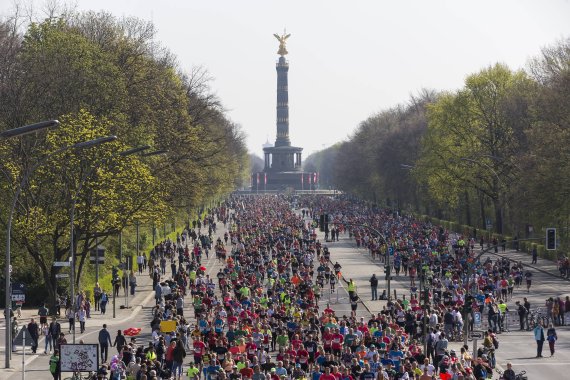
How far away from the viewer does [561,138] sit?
6788 cm

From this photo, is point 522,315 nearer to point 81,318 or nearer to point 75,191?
point 81,318

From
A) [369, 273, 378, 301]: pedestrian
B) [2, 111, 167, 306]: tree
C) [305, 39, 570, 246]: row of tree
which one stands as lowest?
[369, 273, 378, 301]: pedestrian

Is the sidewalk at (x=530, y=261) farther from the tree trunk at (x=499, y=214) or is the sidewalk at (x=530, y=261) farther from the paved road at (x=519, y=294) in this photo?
the tree trunk at (x=499, y=214)

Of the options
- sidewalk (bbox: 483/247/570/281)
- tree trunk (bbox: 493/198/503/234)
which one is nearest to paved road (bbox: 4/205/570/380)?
sidewalk (bbox: 483/247/570/281)

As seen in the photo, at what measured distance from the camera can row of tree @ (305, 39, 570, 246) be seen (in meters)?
69.3

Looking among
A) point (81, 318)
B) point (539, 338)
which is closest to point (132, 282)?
point (81, 318)

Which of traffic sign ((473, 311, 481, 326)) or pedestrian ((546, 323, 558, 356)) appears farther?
traffic sign ((473, 311, 481, 326))

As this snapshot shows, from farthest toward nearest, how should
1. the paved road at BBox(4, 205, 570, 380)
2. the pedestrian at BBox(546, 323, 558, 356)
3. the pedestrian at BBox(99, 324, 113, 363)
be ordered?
1. the pedestrian at BBox(546, 323, 558, 356)
2. the pedestrian at BBox(99, 324, 113, 363)
3. the paved road at BBox(4, 205, 570, 380)

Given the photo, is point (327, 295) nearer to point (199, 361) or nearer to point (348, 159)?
point (199, 361)

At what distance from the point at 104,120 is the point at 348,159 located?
13531 cm

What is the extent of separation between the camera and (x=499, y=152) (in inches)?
3738

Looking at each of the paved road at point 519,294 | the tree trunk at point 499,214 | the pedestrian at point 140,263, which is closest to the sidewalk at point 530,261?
the paved road at point 519,294

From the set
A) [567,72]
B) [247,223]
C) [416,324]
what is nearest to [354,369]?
[416,324]

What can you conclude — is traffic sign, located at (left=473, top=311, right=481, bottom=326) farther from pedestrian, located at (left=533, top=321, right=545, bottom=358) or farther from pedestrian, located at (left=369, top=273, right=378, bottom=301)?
pedestrian, located at (left=369, top=273, right=378, bottom=301)
